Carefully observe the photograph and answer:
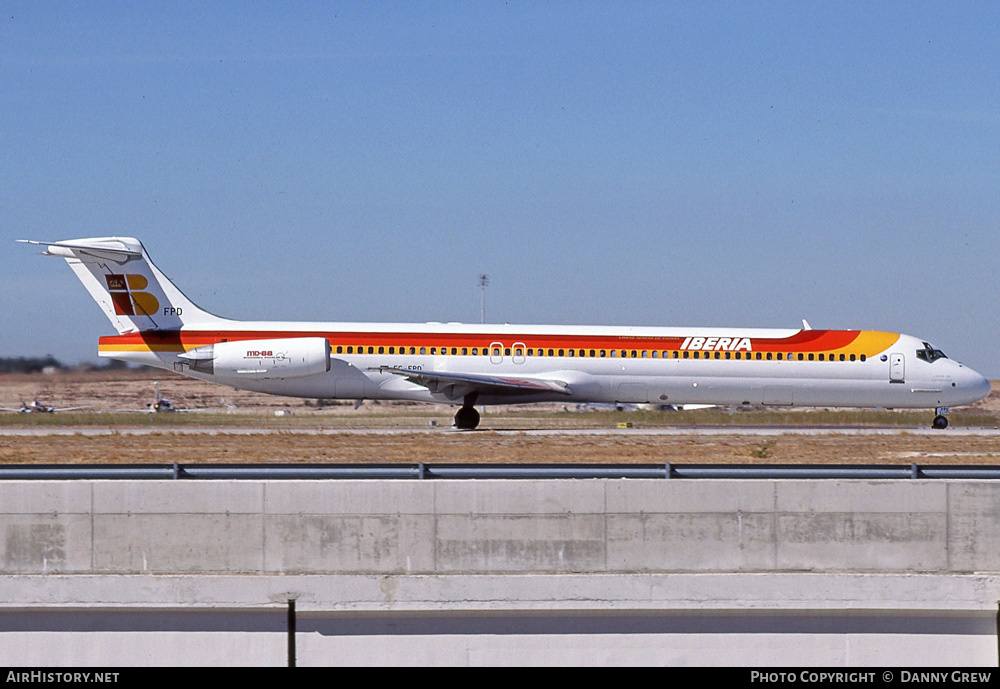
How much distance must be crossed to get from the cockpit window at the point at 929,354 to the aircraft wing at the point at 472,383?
10.9 metres

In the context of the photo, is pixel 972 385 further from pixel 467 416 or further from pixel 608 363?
pixel 467 416


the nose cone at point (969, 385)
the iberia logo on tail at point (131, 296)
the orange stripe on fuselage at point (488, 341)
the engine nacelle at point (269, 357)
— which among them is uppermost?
the iberia logo on tail at point (131, 296)

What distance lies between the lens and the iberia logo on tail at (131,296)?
35594 millimetres

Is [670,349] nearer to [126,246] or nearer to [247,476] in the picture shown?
[126,246]

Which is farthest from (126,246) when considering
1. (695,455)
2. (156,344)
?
(695,455)

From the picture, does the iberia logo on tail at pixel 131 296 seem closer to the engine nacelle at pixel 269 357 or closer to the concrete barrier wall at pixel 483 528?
the engine nacelle at pixel 269 357

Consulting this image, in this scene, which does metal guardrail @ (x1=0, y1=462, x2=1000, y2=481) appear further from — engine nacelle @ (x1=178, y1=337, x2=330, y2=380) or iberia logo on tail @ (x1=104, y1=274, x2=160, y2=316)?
iberia logo on tail @ (x1=104, y1=274, x2=160, y2=316)

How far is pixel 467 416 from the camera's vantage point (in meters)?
35.1

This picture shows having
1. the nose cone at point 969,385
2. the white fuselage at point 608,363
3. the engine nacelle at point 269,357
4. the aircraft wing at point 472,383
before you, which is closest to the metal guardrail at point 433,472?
the aircraft wing at point 472,383

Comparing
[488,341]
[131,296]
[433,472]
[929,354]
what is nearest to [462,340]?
[488,341]

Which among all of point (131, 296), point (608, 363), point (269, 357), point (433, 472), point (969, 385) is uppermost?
point (131, 296)

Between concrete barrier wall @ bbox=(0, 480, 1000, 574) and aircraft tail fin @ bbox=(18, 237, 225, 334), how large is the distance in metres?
22.4

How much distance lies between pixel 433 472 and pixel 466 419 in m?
20.9

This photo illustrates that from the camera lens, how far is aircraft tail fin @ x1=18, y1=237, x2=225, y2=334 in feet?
117
